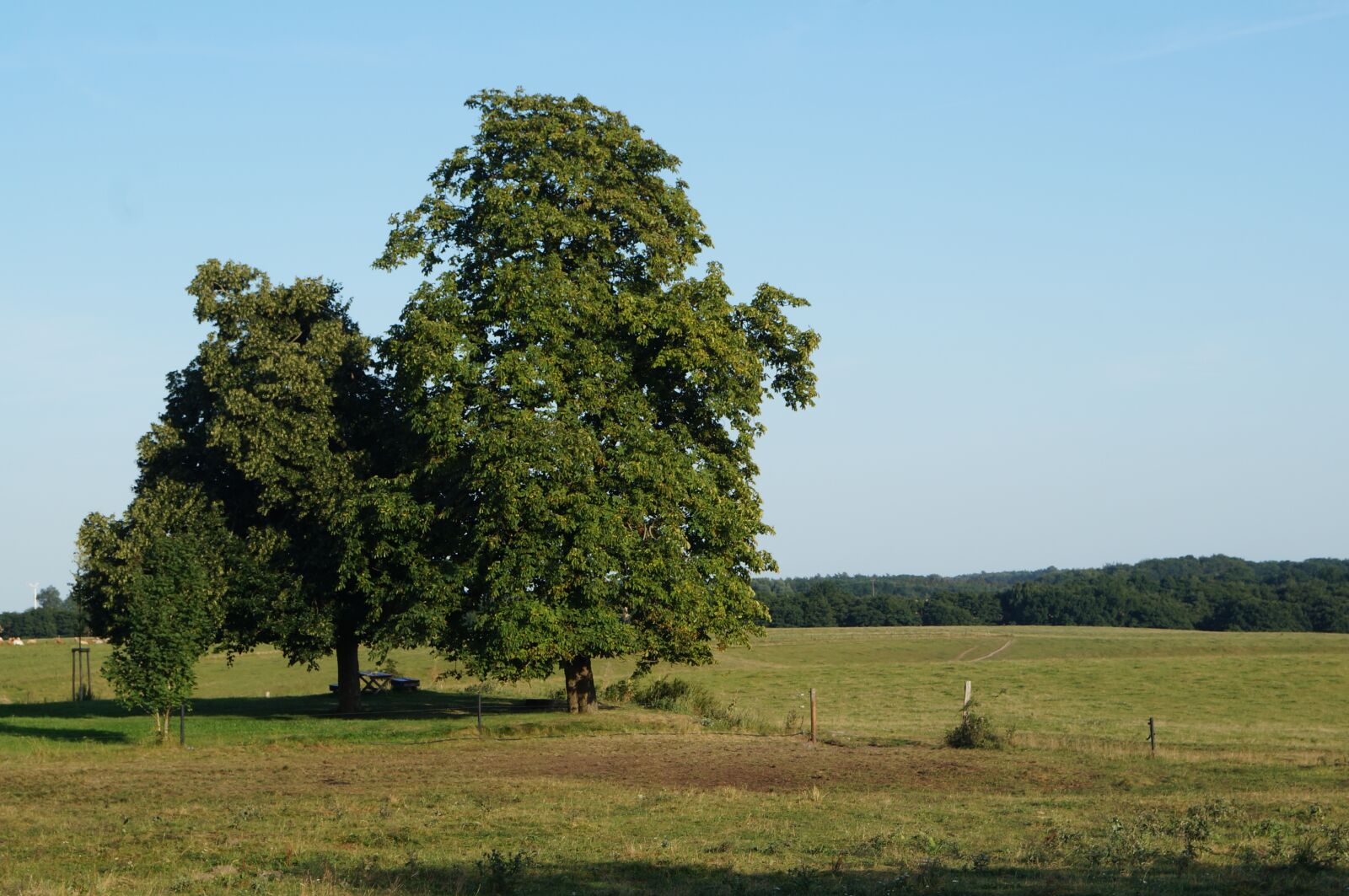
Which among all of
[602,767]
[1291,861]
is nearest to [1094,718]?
[602,767]

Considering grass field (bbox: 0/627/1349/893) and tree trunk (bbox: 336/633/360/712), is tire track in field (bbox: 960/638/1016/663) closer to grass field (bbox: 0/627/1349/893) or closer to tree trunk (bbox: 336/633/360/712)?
grass field (bbox: 0/627/1349/893)

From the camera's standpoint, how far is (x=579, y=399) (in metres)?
37.3

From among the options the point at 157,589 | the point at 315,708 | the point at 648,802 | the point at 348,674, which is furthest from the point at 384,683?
the point at 648,802

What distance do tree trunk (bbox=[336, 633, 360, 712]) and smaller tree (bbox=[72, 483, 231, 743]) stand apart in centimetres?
516

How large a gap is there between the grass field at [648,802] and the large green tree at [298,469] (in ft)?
11.6

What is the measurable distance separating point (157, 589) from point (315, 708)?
44.8 feet

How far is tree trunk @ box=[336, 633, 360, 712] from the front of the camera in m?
44.4

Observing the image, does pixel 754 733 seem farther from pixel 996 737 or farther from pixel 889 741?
pixel 996 737

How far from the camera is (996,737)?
35.0m

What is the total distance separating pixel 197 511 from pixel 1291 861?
34208 mm

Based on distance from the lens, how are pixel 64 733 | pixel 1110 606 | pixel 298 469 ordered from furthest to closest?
pixel 1110 606 < pixel 298 469 < pixel 64 733

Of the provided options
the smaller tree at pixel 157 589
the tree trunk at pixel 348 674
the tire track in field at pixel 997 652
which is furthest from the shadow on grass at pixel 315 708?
the tire track in field at pixel 997 652

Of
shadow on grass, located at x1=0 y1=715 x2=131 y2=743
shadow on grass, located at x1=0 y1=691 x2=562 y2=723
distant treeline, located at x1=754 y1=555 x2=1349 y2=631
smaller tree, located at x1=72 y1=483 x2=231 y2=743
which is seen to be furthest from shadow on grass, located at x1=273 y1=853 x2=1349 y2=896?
distant treeline, located at x1=754 y1=555 x2=1349 y2=631

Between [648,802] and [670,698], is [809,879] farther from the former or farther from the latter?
[670,698]
